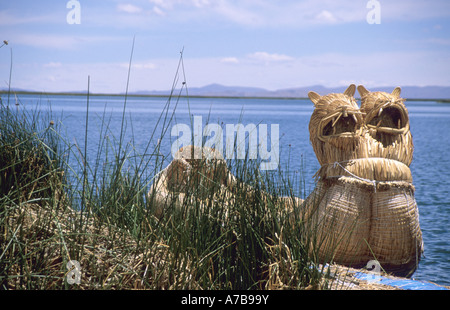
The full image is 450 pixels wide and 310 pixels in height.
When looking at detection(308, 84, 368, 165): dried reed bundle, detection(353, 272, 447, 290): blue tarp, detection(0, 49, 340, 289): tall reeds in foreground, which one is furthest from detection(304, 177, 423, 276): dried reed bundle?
detection(0, 49, 340, 289): tall reeds in foreground

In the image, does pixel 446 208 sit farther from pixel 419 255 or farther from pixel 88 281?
pixel 88 281

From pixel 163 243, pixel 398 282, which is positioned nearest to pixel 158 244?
pixel 163 243

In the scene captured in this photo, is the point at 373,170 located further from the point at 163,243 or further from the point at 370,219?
the point at 163,243

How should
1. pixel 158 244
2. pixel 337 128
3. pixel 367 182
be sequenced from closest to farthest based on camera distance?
pixel 158 244
pixel 367 182
pixel 337 128

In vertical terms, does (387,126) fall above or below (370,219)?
above

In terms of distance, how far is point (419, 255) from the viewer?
157 inches

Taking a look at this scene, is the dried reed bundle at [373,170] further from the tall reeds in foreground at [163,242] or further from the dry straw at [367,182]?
the tall reeds in foreground at [163,242]

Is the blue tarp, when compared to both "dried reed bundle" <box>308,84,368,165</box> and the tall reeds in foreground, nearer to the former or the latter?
the tall reeds in foreground

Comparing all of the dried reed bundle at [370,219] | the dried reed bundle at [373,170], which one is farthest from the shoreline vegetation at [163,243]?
the dried reed bundle at [373,170]

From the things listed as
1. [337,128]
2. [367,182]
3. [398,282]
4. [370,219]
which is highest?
[337,128]

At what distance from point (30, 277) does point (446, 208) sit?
266 inches

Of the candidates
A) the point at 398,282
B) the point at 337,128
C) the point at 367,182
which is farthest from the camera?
the point at 337,128

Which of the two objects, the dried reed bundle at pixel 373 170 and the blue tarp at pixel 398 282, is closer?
the blue tarp at pixel 398 282
